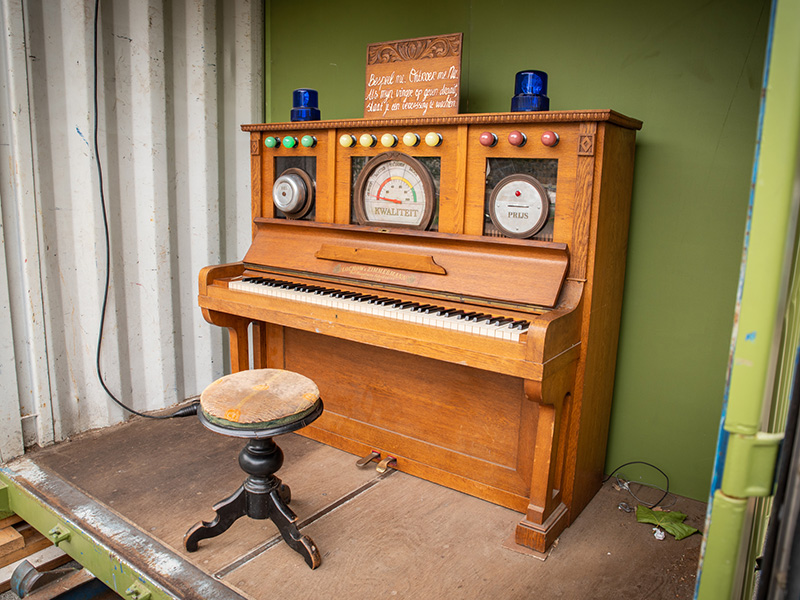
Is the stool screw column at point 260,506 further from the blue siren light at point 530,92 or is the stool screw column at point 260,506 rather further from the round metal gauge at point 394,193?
the blue siren light at point 530,92

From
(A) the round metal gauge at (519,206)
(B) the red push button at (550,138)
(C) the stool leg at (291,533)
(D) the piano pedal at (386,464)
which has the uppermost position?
(B) the red push button at (550,138)

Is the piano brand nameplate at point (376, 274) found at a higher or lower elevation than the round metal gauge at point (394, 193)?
lower

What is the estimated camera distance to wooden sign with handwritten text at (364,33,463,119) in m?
2.65

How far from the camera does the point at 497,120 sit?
2471 millimetres

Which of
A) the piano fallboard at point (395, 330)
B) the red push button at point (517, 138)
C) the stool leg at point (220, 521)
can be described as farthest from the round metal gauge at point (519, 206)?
the stool leg at point (220, 521)

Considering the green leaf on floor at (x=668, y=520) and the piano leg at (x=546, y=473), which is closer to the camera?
the piano leg at (x=546, y=473)

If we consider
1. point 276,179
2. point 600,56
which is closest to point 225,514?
point 276,179

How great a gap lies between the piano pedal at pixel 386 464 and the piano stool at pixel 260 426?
75 cm

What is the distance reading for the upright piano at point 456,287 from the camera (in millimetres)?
2354

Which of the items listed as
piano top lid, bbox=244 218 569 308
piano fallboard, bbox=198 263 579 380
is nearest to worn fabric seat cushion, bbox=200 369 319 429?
piano fallboard, bbox=198 263 579 380

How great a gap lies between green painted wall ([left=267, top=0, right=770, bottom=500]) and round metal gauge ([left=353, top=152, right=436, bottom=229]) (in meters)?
0.64

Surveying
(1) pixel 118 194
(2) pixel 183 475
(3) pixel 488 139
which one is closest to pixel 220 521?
(2) pixel 183 475

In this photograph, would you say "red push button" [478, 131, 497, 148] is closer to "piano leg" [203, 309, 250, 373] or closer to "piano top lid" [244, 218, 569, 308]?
"piano top lid" [244, 218, 569, 308]

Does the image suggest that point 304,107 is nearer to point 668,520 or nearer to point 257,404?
point 257,404
